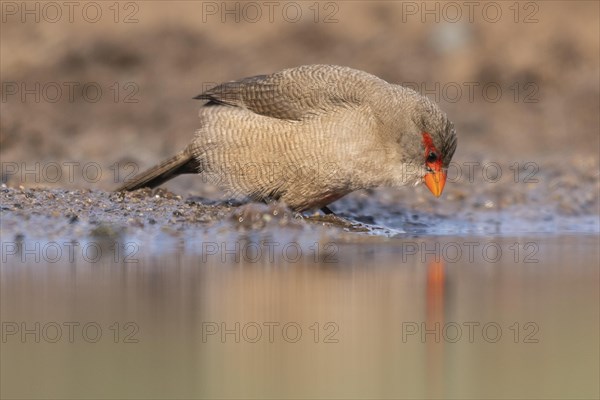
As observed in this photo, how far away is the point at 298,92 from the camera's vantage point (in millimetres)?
9633

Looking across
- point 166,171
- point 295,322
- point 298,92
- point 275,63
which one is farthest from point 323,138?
point 275,63

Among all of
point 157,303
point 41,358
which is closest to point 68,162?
point 157,303

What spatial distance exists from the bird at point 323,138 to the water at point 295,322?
55 cm

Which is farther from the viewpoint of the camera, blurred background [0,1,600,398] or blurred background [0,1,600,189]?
blurred background [0,1,600,189]

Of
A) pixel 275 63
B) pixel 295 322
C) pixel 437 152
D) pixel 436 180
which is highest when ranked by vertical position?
pixel 275 63

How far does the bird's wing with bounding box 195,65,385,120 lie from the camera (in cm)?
955

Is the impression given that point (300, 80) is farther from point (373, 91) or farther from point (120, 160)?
point (120, 160)

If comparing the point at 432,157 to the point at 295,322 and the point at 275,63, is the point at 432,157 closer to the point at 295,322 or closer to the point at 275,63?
the point at 295,322

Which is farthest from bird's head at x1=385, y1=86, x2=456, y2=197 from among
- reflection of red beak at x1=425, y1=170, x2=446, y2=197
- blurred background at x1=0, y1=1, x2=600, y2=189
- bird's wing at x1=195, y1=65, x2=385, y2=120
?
blurred background at x1=0, y1=1, x2=600, y2=189

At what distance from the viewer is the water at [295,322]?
584cm

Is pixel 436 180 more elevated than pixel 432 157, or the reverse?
pixel 432 157

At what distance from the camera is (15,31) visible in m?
14.2

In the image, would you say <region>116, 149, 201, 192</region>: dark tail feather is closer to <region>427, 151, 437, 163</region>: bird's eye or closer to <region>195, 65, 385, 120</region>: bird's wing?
<region>195, 65, 385, 120</region>: bird's wing

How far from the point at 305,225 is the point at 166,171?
1.33 meters
